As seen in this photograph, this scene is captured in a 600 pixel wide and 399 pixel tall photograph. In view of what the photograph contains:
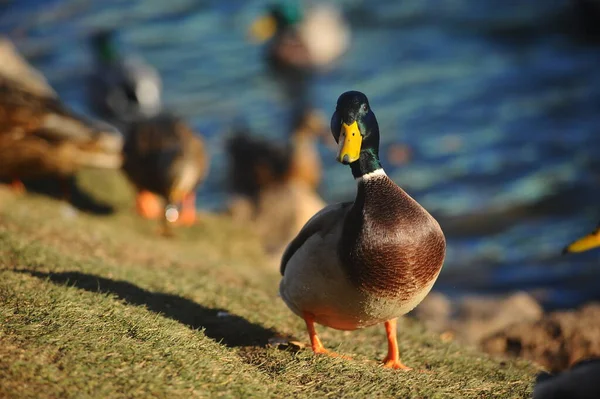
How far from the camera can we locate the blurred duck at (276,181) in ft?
34.4

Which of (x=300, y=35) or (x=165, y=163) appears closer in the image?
(x=165, y=163)

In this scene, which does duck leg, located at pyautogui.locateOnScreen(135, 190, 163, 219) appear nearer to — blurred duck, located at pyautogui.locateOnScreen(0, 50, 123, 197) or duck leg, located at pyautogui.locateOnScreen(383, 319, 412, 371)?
blurred duck, located at pyautogui.locateOnScreen(0, 50, 123, 197)

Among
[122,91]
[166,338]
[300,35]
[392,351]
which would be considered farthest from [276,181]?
[300,35]

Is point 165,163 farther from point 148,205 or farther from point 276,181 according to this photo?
point 276,181

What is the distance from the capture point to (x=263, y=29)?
1964 centimetres

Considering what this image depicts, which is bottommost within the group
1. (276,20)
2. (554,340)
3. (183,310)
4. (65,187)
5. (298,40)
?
(554,340)

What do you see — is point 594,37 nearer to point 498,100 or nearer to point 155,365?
point 498,100

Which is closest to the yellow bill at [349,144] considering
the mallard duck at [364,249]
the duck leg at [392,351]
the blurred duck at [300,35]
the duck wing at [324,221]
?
the mallard duck at [364,249]

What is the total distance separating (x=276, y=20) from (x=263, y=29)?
0.62m

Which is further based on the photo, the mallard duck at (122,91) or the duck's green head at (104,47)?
the duck's green head at (104,47)

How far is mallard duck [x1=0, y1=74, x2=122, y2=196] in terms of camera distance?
26.2 feet

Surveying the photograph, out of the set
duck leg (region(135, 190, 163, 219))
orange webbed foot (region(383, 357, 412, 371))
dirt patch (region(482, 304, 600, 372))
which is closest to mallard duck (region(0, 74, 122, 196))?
duck leg (region(135, 190, 163, 219))

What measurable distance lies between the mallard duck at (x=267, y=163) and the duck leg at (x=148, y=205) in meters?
2.82

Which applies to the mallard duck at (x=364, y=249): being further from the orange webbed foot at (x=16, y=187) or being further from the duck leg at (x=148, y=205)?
the orange webbed foot at (x=16, y=187)
